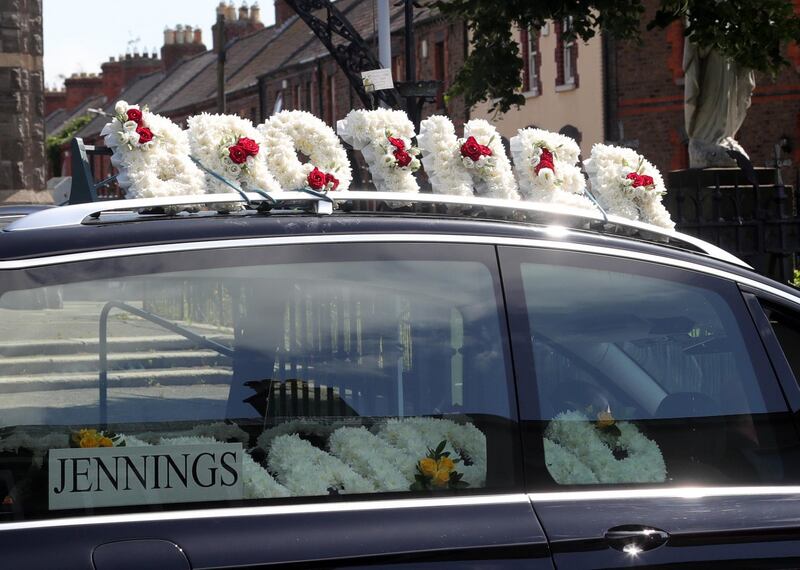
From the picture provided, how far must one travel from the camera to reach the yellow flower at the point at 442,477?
3193 mm

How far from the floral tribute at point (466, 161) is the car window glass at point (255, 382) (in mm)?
2317

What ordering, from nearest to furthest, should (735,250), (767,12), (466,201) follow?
(466,201)
(735,250)
(767,12)

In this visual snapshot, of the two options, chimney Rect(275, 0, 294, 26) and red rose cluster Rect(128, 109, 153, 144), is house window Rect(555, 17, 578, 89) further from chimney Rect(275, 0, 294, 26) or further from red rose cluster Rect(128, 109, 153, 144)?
chimney Rect(275, 0, 294, 26)

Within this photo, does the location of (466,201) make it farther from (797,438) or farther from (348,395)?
(797,438)

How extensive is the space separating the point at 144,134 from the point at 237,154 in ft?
1.17

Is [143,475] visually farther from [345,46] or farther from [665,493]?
[345,46]

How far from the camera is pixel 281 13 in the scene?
77.3 meters

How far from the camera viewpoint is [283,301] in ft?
10.5

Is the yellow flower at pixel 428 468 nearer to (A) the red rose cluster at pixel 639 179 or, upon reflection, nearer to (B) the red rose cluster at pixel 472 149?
(B) the red rose cluster at pixel 472 149

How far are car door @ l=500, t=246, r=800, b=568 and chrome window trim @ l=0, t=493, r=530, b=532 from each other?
0.12 m

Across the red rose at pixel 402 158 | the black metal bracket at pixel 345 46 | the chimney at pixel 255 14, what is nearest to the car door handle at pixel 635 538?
the red rose at pixel 402 158

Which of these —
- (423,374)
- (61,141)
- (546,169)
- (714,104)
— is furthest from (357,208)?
(61,141)

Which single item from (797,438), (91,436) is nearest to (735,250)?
(797,438)

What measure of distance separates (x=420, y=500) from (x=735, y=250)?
9.95 m
